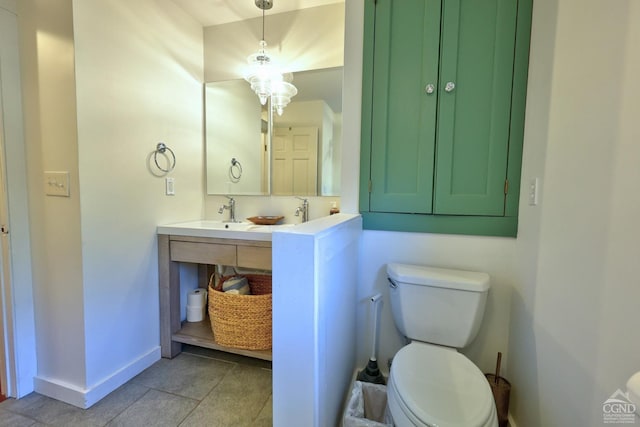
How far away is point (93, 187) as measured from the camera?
1.35 meters

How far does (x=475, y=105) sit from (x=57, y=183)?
6.90ft

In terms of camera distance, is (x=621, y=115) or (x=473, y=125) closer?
(x=621, y=115)

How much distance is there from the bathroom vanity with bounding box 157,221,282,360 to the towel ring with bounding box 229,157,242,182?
565 millimetres

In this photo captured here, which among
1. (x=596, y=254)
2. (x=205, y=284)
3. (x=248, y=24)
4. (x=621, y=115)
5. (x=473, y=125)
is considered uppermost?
(x=248, y=24)

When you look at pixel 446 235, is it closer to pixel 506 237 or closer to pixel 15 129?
pixel 506 237

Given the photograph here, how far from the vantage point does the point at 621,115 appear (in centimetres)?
70

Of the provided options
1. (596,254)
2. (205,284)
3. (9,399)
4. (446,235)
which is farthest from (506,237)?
(9,399)

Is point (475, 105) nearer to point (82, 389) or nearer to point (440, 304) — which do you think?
point (440, 304)

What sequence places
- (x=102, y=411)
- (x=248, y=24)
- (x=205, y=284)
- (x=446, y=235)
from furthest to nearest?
(x=205, y=284), (x=248, y=24), (x=446, y=235), (x=102, y=411)

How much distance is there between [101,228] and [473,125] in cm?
198

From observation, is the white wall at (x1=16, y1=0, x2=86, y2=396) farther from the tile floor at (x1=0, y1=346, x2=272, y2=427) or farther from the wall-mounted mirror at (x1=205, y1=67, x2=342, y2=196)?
the wall-mounted mirror at (x1=205, y1=67, x2=342, y2=196)

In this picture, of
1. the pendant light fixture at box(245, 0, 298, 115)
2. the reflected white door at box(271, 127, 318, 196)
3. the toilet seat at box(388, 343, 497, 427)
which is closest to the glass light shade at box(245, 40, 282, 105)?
Answer: the pendant light fixture at box(245, 0, 298, 115)

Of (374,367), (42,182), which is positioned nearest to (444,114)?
(374,367)

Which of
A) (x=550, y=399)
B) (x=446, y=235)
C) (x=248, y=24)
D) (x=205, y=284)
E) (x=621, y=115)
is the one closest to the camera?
(x=621, y=115)
